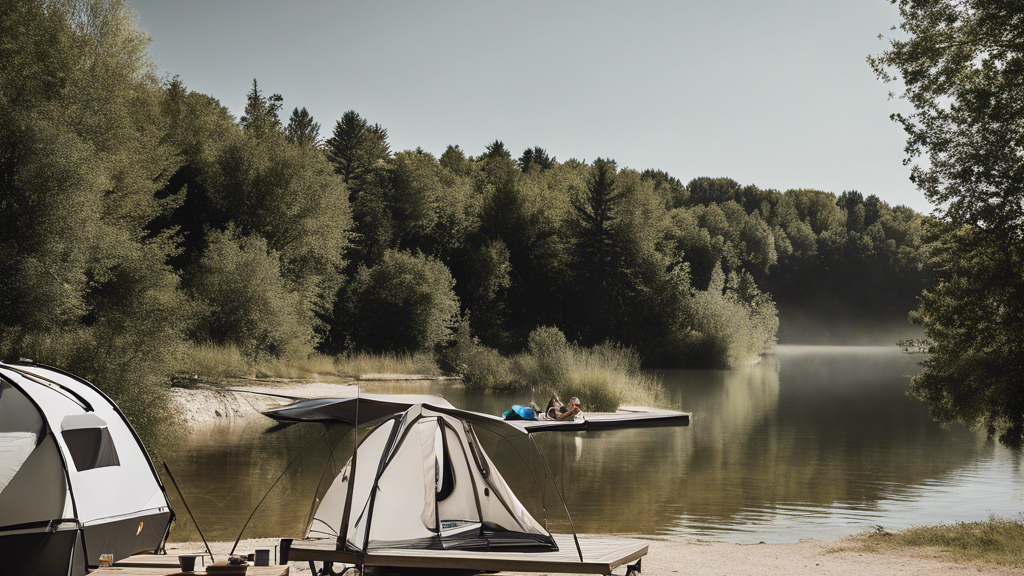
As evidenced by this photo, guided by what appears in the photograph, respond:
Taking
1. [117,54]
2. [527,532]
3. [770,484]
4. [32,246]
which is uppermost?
[117,54]

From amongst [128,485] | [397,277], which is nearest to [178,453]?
[128,485]

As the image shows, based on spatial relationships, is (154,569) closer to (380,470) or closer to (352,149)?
(380,470)

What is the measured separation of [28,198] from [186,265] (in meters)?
11.0

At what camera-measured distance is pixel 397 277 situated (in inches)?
1284

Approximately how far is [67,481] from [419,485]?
2.49 meters

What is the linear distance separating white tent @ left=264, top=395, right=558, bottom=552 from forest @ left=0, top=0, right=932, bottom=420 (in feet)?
20.8

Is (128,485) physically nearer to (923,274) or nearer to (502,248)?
(502,248)

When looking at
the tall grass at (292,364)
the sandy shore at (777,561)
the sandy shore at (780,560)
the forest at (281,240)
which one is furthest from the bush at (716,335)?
the sandy shore at (777,561)

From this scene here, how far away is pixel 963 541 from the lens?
7.84 metres

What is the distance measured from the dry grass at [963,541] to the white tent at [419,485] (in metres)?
3.61

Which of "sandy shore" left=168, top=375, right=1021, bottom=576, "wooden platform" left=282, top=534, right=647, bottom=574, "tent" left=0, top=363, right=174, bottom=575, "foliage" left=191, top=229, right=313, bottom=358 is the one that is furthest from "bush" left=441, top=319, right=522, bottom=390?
"wooden platform" left=282, top=534, right=647, bottom=574

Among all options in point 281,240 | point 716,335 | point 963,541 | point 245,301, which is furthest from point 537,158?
point 963,541

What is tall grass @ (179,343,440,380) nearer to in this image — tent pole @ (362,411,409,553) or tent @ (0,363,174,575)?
tent @ (0,363,174,575)

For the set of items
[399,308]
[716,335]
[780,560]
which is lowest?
[780,560]
